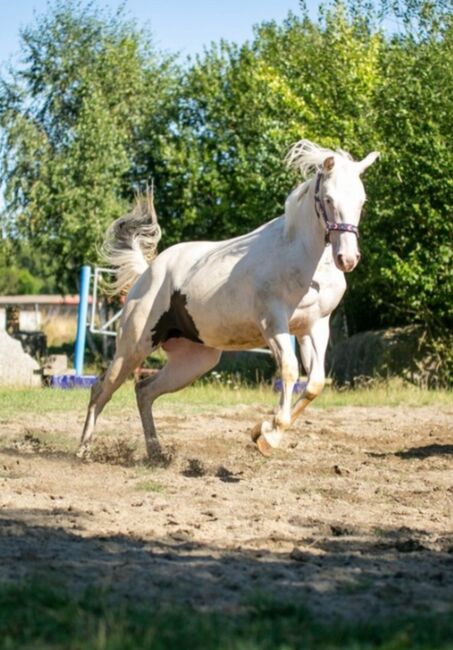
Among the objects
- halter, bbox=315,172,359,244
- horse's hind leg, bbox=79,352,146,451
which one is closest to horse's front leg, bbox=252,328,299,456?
halter, bbox=315,172,359,244

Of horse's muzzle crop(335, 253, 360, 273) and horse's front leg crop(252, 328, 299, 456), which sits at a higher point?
horse's muzzle crop(335, 253, 360, 273)

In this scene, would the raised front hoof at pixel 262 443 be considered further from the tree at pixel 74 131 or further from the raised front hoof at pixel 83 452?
the tree at pixel 74 131

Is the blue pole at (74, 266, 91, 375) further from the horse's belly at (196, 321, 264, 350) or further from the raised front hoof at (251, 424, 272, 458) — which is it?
the raised front hoof at (251, 424, 272, 458)

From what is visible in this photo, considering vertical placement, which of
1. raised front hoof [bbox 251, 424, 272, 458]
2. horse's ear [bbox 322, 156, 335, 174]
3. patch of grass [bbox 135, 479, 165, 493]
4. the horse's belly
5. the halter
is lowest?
patch of grass [bbox 135, 479, 165, 493]

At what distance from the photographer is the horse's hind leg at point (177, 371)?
1020 cm

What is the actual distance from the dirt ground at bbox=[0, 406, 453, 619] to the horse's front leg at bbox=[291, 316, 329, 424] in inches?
22.0

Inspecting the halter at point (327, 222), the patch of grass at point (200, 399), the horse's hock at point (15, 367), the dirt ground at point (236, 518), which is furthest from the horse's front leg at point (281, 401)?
the horse's hock at point (15, 367)

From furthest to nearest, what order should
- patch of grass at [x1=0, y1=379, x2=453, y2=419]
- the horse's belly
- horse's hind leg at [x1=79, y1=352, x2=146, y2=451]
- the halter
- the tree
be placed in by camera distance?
the tree → patch of grass at [x1=0, y1=379, x2=453, y2=419] → horse's hind leg at [x1=79, y1=352, x2=146, y2=451] → the horse's belly → the halter

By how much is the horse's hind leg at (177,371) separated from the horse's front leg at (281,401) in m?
1.66

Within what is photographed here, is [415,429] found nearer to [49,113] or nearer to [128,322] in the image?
[128,322]

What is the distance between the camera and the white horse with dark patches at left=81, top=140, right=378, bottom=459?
844 centimetres

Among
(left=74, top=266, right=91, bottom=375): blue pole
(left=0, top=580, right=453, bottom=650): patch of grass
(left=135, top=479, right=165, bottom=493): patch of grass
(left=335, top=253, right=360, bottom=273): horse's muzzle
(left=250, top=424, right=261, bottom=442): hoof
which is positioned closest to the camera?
(left=0, top=580, right=453, bottom=650): patch of grass

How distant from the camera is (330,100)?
952 inches

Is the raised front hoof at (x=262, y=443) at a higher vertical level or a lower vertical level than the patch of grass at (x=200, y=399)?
higher
